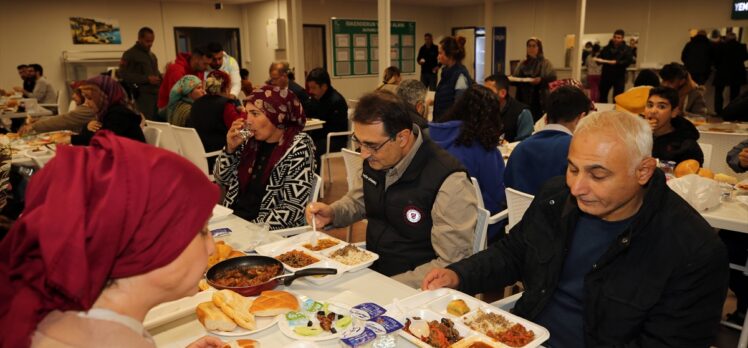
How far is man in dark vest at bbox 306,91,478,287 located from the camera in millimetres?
2033

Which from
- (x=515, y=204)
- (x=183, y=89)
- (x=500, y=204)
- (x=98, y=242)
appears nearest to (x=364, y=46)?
(x=183, y=89)

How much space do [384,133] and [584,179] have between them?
2.80ft

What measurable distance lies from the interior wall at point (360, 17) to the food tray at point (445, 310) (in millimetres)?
10225

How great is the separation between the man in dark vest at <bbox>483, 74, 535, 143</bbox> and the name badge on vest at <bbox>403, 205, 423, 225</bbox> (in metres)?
2.99

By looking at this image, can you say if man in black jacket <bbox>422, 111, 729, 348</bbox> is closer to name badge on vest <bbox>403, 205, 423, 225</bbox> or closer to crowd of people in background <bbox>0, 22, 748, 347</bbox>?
crowd of people in background <bbox>0, 22, 748, 347</bbox>

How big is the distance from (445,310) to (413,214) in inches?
23.3

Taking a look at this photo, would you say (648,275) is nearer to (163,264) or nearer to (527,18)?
(163,264)

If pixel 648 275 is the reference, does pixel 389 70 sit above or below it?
above

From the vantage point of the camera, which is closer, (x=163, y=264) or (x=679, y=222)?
(x=163, y=264)

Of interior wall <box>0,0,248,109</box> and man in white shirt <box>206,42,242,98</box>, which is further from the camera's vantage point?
interior wall <box>0,0,248,109</box>

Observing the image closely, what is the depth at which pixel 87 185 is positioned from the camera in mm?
776

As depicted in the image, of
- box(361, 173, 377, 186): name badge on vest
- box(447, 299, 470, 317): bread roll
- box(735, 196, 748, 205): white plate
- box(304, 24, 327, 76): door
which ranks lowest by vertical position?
box(447, 299, 470, 317): bread roll

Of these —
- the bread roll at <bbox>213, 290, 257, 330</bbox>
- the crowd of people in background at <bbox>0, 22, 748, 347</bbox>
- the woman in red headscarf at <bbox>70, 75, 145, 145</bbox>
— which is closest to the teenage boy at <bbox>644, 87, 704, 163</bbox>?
the crowd of people in background at <bbox>0, 22, 748, 347</bbox>

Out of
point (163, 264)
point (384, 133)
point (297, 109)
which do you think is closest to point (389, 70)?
point (297, 109)
